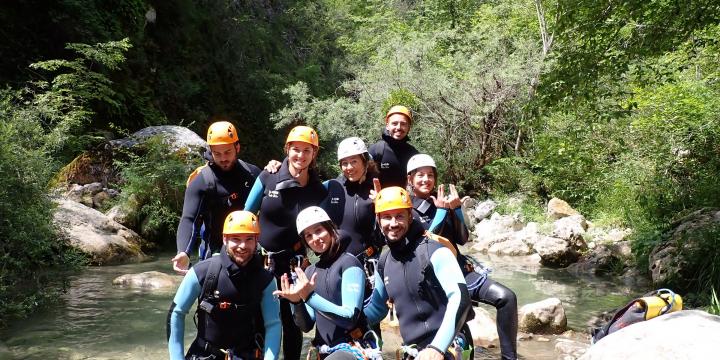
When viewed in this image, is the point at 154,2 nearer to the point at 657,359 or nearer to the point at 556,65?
the point at 556,65

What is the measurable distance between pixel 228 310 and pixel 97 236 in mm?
8464

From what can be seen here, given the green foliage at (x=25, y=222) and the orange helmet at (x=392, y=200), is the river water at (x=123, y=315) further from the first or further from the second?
the orange helmet at (x=392, y=200)

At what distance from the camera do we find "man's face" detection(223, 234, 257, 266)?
149 inches

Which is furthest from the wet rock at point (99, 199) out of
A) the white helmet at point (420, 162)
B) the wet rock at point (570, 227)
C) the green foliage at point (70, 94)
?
the white helmet at point (420, 162)

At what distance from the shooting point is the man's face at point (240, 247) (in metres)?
3.79

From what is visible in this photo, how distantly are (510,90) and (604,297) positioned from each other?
33.2 feet

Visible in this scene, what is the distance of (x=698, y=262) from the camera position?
8.14 m

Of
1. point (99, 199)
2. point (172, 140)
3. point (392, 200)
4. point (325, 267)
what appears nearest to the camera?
point (392, 200)

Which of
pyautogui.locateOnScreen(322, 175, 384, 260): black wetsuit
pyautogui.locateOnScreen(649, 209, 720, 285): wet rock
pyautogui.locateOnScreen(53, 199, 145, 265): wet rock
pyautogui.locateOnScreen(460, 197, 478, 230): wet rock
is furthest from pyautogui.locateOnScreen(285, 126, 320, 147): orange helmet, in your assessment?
pyautogui.locateOnScreen(460, 197, 478, 230): wet rock

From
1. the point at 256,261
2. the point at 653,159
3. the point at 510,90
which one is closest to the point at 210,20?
the point at 510,90

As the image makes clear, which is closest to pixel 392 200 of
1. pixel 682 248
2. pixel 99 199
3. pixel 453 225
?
pixel 453 225

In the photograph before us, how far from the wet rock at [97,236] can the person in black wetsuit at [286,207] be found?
22.5ft

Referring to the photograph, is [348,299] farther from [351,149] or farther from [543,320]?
[543,320]

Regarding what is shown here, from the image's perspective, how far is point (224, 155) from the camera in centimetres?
479
